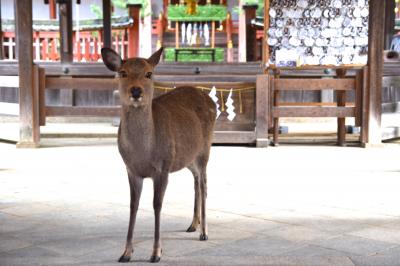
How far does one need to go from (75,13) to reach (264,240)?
716 inches

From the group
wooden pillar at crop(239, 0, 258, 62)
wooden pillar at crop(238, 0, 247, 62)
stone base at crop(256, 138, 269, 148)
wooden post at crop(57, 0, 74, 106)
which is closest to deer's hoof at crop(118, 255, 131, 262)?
stone base at crop(256, 138, 269, 148)

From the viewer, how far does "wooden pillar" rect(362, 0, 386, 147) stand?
9742mm

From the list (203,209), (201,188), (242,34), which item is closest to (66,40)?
(242,34)

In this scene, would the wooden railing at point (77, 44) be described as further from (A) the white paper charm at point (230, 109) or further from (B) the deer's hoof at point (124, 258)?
(B) the deer's hoof at point (124, 258)

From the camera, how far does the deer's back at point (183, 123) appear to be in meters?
4.06

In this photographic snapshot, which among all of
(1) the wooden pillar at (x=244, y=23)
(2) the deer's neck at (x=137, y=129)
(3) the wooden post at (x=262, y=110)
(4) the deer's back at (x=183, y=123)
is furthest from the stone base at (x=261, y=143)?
(1) the wooden pillar at (x=244, y=23)

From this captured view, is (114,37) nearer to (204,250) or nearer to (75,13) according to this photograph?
(75,13)

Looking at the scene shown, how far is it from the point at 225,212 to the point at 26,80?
17.6ft

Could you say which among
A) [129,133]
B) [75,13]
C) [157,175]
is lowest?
[157,175]

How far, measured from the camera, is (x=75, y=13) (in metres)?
21.5

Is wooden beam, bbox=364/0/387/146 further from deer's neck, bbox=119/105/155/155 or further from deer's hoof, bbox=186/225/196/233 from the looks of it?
deer's neck, bbox=119/105/155/155

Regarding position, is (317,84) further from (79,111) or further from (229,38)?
(229,38)

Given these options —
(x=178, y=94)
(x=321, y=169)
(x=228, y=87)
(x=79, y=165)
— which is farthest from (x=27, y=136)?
(x=178, y=94)

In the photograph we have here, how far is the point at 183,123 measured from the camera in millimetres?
4270
